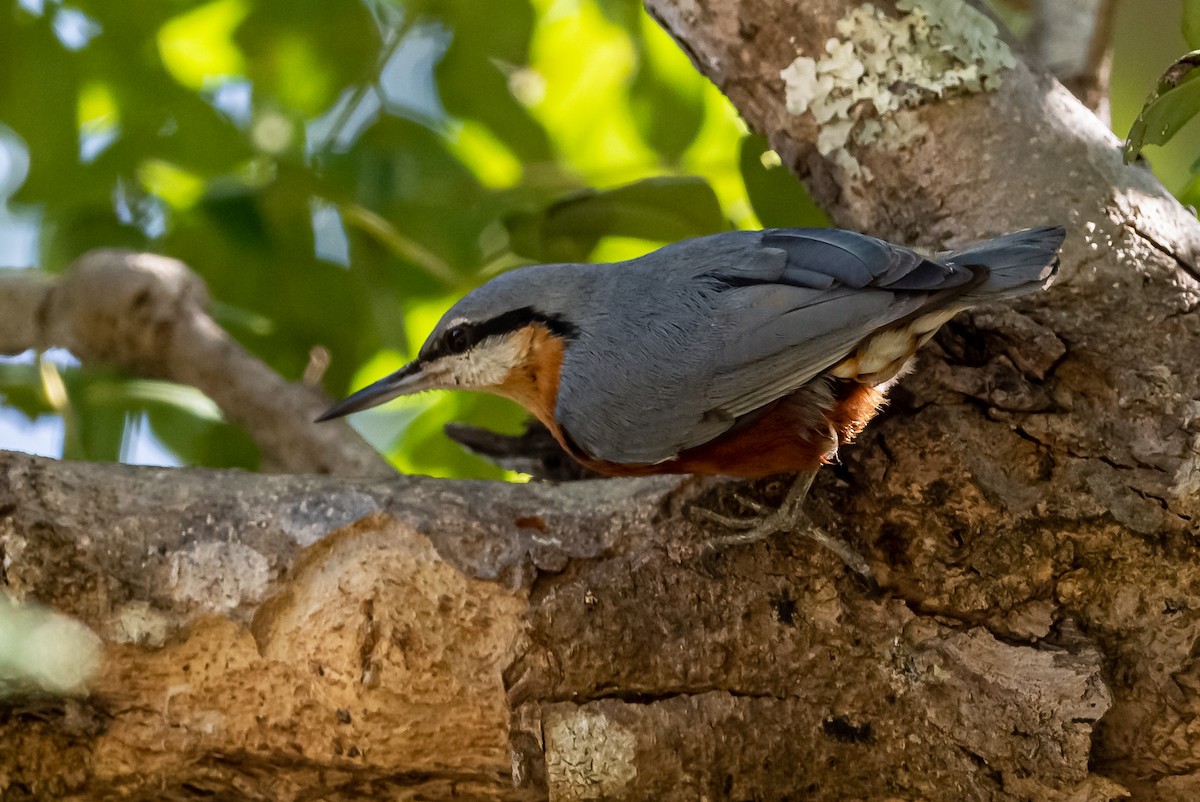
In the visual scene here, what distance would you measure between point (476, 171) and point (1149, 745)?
5.96ft

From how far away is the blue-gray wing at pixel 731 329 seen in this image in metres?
1.69

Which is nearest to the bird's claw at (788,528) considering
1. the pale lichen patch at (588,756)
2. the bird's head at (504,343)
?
the pale lichen patch at (588,756)

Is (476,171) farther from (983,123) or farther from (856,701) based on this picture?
(856,701)

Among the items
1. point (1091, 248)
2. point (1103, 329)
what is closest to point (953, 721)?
point (1103, 329)

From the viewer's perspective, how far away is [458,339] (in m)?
2.14

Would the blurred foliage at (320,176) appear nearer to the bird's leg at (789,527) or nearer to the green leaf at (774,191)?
the green leaf at (774,191)

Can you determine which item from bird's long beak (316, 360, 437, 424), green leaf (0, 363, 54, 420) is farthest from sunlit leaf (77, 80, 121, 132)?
bird's long beak (316, 360, 437, 424)

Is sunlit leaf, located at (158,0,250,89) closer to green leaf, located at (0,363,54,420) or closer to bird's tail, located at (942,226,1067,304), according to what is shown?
green leaf, located at (0,363,54,420)

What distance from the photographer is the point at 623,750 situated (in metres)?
1.56

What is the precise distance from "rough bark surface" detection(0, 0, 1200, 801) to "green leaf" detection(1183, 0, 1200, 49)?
0.36 meters

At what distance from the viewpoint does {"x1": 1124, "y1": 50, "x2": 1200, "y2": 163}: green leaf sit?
1499 millimetres

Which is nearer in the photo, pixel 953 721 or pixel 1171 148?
pixel 953 721

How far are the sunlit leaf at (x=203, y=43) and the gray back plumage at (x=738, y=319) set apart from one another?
1.22 metres

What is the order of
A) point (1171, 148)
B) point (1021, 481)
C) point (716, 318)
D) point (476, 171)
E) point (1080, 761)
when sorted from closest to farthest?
point (1080, 761)
point (1021, 481)
point (716, 318)
point (476, 171)
point (1171, 148)
